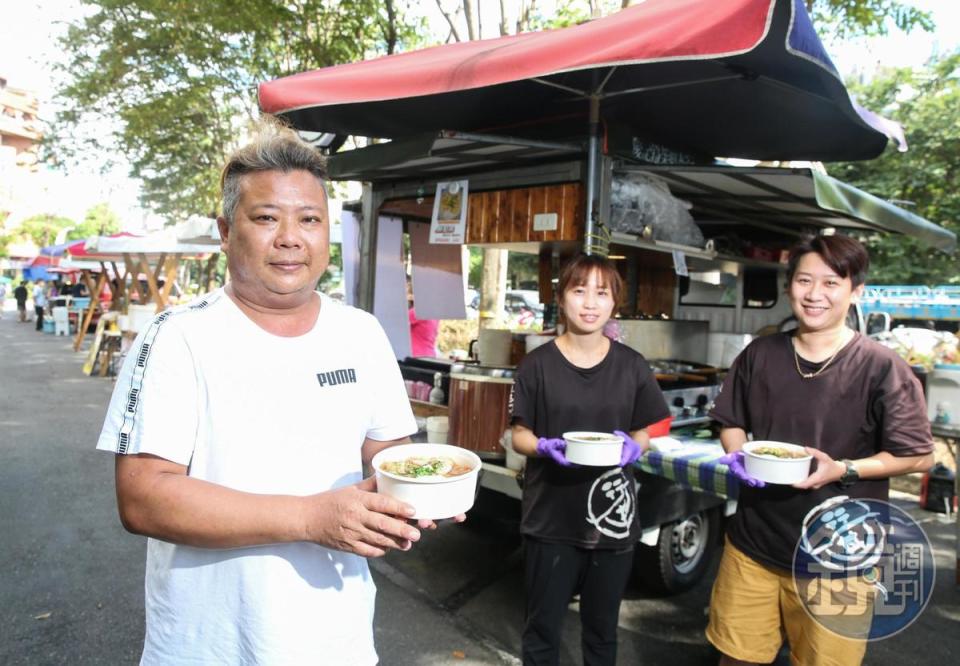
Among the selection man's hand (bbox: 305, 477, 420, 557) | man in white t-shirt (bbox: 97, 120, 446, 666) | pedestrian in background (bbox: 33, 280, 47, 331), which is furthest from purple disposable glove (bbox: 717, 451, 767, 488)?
pedestrian in background (bbox: 33, 280, 47, 331)

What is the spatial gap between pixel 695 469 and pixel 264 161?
2.73 m

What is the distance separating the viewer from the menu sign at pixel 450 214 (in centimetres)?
499

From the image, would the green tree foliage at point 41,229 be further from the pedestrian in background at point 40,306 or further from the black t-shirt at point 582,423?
the black t-shirt at point 582,423

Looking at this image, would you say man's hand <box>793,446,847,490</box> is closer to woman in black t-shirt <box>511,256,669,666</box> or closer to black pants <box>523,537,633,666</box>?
woman in black t-shirt <box>511,256,669,666</box>

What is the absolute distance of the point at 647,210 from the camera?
4.52 m

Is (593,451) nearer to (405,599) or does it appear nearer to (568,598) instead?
(568,598)

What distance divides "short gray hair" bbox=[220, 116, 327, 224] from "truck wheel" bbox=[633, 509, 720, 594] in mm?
3534

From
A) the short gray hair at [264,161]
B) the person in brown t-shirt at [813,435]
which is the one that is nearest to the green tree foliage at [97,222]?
the short gray hair at [264,161]

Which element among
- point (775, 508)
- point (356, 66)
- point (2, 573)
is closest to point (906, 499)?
point (775, 508)

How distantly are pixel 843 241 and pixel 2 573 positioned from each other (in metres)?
5.56

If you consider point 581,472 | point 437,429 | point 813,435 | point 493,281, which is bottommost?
point 437,429

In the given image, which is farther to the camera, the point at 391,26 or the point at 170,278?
the point at 170,278

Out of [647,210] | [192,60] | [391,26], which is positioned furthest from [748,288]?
[192,60]

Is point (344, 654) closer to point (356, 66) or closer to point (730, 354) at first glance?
point (356, 66)
